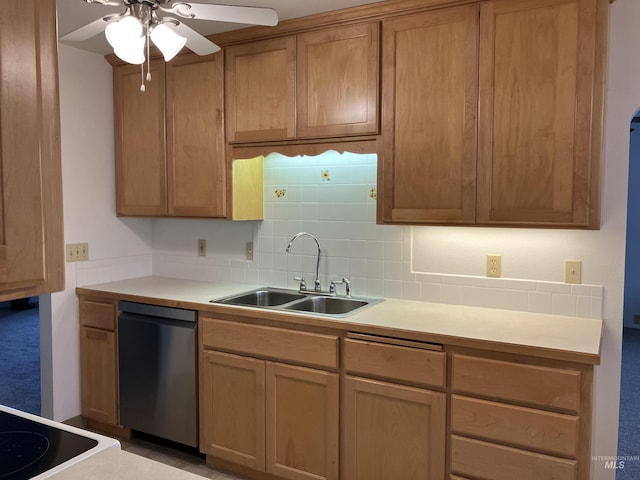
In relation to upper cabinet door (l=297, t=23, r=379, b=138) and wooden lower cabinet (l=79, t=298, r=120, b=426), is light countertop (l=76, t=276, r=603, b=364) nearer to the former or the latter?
wooden lower cabinet (l=79, t=298, r=120, b=426)

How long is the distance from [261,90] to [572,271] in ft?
6.14

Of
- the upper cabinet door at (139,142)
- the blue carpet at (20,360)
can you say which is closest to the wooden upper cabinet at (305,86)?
the upper cabinet door at (139,142)

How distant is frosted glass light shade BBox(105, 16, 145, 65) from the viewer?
1839mm

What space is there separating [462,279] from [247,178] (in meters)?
1.41

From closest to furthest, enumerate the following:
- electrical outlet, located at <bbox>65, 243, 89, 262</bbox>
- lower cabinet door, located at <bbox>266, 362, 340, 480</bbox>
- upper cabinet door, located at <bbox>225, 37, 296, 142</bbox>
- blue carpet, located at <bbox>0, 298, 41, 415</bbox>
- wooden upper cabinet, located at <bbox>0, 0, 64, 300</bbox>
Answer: wooden upper cabinet, located at <bbox>0, 0, 64, 300</bbox>, lower cabinet door, located at <bbox>266, 362, 340, 480</bbox>, upper cabinet door, located at <bbox>225, 37, 296, 142</bbox>, electrical outlet, located at <bbox>65, 243, 89, 262</bbox>, blue carpet, located at <bbox>0, 298, 41, 415</bbox>

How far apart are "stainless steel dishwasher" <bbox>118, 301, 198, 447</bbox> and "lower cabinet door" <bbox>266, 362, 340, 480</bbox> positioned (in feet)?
1.71

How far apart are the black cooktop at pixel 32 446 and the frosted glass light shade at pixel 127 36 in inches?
49.7

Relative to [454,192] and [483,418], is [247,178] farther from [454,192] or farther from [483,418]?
[483,418]

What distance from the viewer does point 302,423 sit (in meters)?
2.59

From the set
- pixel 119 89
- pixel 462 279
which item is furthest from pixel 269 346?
pixel 119 89

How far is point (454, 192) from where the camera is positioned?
2471 millimetres

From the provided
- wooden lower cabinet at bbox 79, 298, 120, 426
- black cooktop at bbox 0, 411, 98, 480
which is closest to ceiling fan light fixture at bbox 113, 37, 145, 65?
black cooktop at bbox 0, 411, 98, 480

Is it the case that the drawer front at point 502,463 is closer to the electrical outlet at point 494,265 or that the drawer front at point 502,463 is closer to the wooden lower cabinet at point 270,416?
the wooden lower cabinet at point 270,416

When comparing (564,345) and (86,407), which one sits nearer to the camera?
(564,345)
